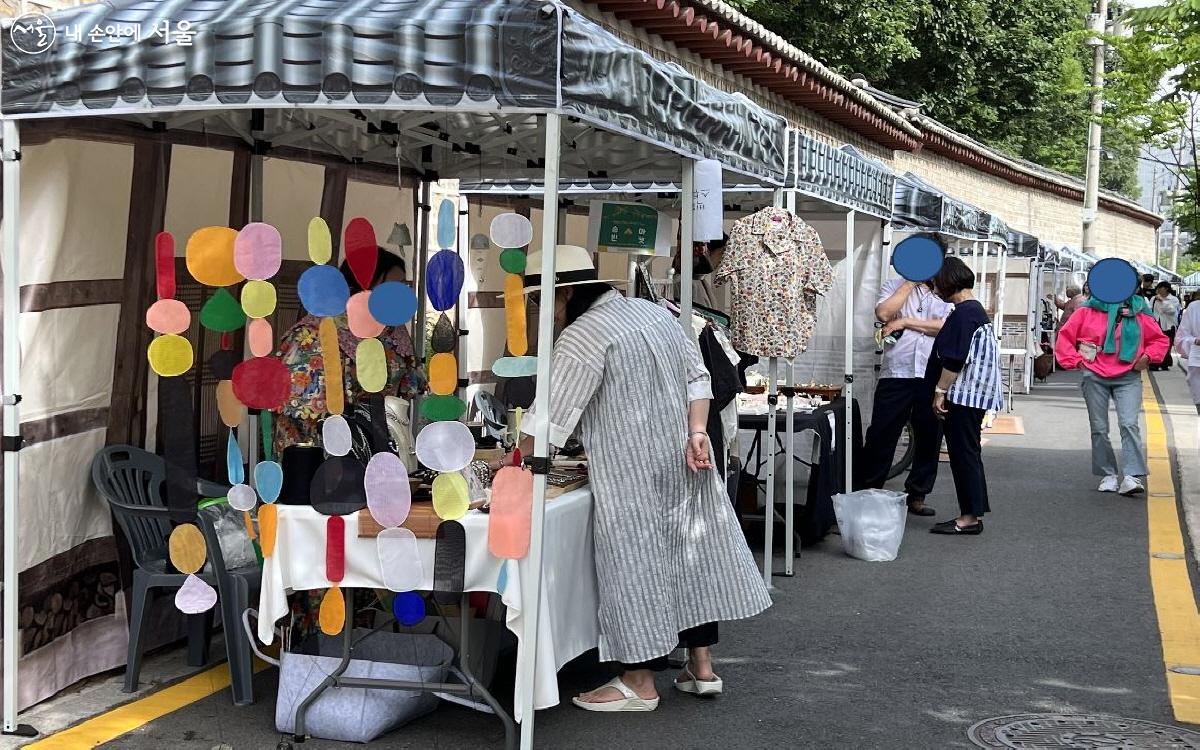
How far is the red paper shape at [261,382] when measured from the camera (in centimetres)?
474

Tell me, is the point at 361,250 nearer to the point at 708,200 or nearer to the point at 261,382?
the point at 261,382

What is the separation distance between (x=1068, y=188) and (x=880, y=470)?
3181 cm

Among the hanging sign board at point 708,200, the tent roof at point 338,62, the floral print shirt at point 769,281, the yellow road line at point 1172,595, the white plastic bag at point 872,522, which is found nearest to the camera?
the tent roof at point 338,62

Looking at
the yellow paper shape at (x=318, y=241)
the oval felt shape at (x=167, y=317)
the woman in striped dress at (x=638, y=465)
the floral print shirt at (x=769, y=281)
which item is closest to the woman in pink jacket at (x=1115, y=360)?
the floral print shirt at (x=769, y=281)

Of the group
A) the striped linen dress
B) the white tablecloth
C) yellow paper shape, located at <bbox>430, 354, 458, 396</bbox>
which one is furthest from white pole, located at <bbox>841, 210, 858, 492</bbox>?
yellow paper shape, located at <bbox>430, 354, 458, 396</bbox>

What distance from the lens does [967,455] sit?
8836mm

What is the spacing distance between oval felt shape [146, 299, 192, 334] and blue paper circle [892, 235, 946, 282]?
5.68 m

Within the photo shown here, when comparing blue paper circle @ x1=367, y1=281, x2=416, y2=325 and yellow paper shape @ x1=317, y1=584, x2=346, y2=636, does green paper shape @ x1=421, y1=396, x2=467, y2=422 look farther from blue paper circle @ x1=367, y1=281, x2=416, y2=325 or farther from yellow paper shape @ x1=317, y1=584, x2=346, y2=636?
yellow paper shape @ x1=317, y1=584, x2=346, y2=636

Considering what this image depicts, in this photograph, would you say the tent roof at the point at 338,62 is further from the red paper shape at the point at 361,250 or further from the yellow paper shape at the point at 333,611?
the yellow paper shape at the point at 333,611

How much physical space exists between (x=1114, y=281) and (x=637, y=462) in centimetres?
634

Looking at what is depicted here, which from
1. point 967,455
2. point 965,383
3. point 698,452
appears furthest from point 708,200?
point 967,455

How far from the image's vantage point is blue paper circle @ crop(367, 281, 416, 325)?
15.0 ft

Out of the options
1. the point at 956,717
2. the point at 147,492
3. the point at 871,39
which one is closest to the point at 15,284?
the point at 147,492

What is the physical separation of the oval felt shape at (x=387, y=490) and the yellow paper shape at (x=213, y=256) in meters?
0.85
